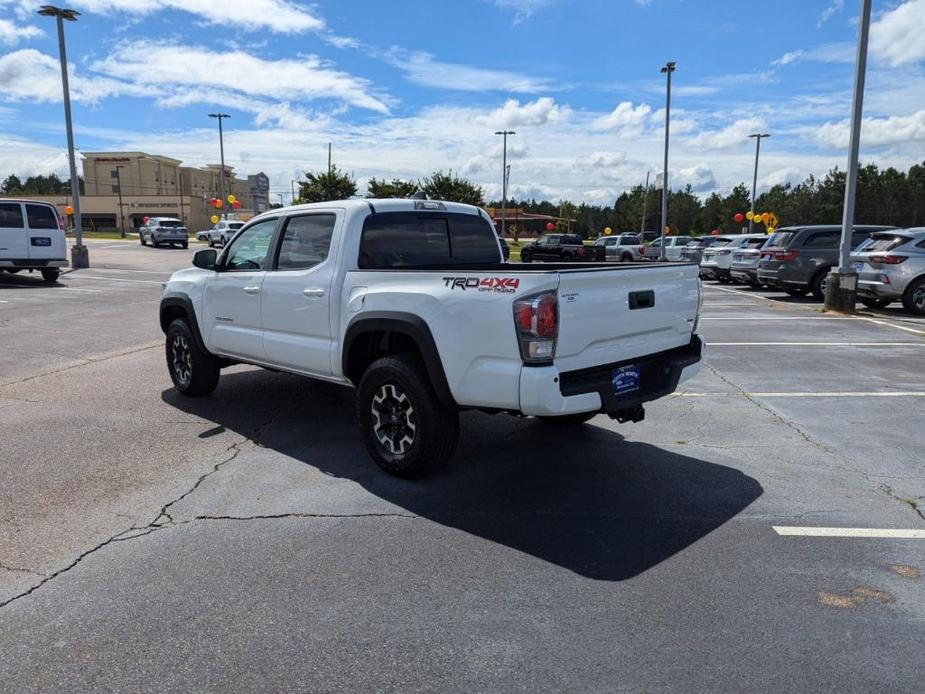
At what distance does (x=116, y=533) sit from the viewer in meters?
4.05

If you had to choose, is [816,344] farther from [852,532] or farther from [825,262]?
[852,532]

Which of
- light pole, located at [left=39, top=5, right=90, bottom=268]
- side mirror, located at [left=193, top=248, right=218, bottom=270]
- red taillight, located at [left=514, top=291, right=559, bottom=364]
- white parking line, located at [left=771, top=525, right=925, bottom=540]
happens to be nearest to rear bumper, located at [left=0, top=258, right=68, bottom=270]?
light pole, located at [left=39, top=5, right=90, bottom=268]

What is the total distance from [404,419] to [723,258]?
1979 centimetres

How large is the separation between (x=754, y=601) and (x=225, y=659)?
7.66 feet

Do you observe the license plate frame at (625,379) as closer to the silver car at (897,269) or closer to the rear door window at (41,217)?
the silver car at (897,269)

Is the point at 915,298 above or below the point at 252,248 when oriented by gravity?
below

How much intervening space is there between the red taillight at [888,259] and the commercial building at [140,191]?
73003 millimetres

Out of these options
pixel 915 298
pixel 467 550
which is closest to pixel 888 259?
pixel 915 298

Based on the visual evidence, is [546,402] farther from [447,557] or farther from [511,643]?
[511,643]

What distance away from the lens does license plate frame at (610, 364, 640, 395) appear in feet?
14.7

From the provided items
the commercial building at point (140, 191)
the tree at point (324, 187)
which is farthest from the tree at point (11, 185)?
the tree at point (324, 187)

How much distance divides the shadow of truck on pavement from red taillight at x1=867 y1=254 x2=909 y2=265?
10603mm

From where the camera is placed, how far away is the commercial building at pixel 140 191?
3575 inches

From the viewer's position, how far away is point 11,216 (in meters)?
18.1
